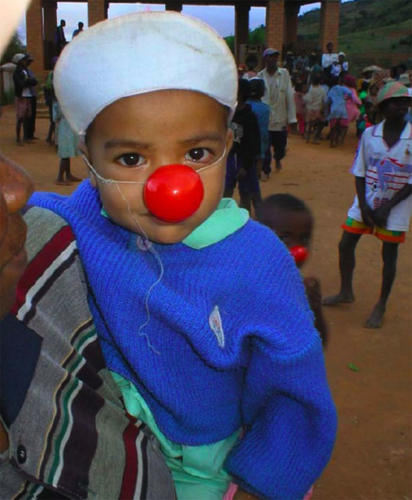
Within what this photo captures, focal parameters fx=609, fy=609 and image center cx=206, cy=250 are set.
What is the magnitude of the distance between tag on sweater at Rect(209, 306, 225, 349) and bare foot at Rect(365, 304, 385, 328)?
13.0 feet

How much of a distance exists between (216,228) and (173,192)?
0.23 meters

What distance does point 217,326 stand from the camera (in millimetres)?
1264

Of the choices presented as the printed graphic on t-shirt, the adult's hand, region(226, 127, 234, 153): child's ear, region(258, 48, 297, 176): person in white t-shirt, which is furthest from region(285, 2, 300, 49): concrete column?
the adult's hand

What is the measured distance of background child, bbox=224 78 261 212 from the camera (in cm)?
684

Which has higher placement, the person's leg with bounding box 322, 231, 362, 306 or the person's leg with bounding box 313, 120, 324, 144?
the person's leg with bounding box 313, 120, 324, 144

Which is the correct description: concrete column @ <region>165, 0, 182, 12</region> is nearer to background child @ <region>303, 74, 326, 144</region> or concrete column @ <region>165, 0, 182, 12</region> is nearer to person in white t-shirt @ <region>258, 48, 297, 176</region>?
background child @ <region>303, 74, 326, 144</region>

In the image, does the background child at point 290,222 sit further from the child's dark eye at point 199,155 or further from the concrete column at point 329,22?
the concrete column at point 329,22

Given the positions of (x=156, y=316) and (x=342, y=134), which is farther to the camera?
(x=342, y=134)

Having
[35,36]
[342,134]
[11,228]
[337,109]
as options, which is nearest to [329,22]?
[342,134]

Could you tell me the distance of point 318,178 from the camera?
11016 millimetres

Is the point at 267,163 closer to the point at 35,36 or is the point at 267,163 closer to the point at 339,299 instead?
the point at 339,299

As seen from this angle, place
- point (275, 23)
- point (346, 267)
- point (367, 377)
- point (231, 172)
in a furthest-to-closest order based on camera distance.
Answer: point (275, 23)
point (231, 172)
point (346, 267)
point (367, 377)

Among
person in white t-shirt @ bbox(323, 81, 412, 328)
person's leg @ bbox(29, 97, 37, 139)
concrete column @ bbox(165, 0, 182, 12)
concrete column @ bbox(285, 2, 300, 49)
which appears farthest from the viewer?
concrete column @ bbox(285, 2, 300, 49)

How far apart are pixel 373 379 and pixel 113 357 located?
3.18 m
